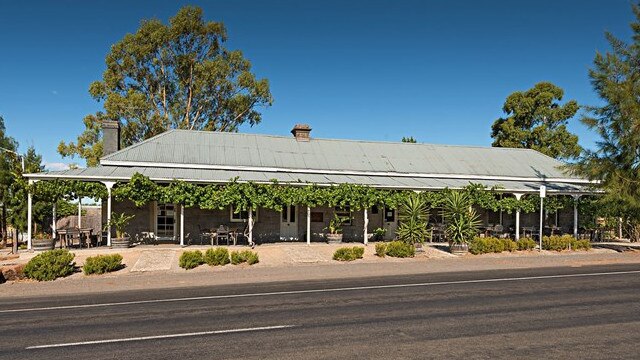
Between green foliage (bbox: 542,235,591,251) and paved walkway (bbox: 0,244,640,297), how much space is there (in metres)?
0.47

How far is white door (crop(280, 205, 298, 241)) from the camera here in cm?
2054

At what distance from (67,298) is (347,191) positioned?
11.3 metres

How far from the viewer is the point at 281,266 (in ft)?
47.6

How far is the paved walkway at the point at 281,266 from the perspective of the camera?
11561 mm

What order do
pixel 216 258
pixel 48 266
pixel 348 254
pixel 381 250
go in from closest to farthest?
pixel 48 266, pixel 216 258, pixel 348 254, pixel 381 250

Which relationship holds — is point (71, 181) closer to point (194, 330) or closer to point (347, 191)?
point (347, 191)

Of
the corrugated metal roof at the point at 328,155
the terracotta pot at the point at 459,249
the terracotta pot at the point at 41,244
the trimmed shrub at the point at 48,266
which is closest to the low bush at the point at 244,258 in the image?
the trimmed shrub at the point at 48,266

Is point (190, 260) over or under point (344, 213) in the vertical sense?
under

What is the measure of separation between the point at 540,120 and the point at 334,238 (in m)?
27.5

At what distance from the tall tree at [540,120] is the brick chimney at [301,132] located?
2128 cm

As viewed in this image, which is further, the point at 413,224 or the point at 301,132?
the point at 301,132

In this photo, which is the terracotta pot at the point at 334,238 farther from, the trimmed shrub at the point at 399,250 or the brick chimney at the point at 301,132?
the brick chimney at the point at 301,132

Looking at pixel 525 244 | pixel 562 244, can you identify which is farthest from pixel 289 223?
pixel 562 244

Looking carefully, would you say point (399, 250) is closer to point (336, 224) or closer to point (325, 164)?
point (336, 224)
